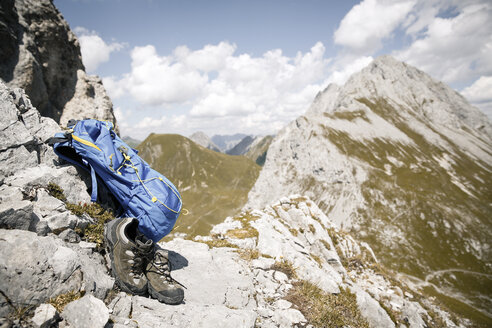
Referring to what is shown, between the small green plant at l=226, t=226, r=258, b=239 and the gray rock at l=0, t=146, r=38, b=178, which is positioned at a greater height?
the gray rock at l=0, t=146, r=38, b=178

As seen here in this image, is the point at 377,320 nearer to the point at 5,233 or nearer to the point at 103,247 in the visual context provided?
the point at 103,247

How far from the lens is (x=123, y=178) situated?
693cm

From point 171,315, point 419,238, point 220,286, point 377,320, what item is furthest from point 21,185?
point 419,238

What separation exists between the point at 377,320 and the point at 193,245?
9.97m

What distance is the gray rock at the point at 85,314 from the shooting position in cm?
376

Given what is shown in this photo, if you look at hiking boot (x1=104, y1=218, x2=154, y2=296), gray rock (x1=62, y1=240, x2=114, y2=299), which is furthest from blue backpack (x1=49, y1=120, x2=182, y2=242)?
gray rock (x1=62, y1=240, x2=114, y2=299)

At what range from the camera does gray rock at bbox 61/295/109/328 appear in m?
3.76

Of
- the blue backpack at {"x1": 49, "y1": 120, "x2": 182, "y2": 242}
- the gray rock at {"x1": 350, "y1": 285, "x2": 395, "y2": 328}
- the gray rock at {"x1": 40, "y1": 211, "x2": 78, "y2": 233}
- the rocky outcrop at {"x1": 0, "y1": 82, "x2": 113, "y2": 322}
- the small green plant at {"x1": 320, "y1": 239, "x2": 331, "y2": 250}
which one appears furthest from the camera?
the small green plant at {"x1": 320, "y1": 239, "x2": 331, "y2": 250}

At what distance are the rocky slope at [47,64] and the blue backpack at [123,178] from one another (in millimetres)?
12350

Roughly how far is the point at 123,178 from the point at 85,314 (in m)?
3.93

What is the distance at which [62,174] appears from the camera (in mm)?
6883

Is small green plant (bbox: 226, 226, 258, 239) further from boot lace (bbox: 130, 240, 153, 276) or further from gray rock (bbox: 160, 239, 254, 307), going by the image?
boot lace (bbox: 130, 240, 153, 276)

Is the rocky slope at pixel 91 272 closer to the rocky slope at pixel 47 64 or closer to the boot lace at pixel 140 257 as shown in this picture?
the boot lace at pixel 140 257

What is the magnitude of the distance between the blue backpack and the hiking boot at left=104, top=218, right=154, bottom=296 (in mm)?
568
